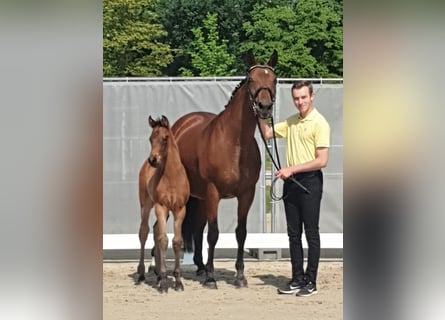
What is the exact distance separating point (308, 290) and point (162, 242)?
974 mm

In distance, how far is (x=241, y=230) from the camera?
18.4 ft

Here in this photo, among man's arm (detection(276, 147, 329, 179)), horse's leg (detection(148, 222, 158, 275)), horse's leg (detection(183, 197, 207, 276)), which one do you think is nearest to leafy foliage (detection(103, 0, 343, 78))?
man's arm (detection(276, 147, 329, 179))

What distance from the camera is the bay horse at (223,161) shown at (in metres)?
5.37

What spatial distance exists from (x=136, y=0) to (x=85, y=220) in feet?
5.33

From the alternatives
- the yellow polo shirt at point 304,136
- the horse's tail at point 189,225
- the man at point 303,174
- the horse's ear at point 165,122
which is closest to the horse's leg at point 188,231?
the horse's tail at point 189,225

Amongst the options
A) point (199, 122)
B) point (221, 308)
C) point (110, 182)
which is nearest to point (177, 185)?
point (199, 122)

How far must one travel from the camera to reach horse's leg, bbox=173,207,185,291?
5445 mm

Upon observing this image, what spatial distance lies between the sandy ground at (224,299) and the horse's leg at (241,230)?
5 cm

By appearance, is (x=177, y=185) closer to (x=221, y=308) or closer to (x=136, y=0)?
(x=221, y=308)

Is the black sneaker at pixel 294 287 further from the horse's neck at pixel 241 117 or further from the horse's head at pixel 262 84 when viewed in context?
the horse's head at pixel 262 84

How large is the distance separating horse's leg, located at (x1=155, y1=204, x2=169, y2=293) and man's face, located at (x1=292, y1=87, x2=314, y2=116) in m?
1.07

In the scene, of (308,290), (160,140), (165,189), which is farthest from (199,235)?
(308,290)

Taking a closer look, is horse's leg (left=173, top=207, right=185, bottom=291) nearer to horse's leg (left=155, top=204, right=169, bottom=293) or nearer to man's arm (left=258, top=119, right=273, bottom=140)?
horse's leg (left=155, top=204, right=169, bottom=293)

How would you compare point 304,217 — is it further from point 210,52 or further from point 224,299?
point 210,52
